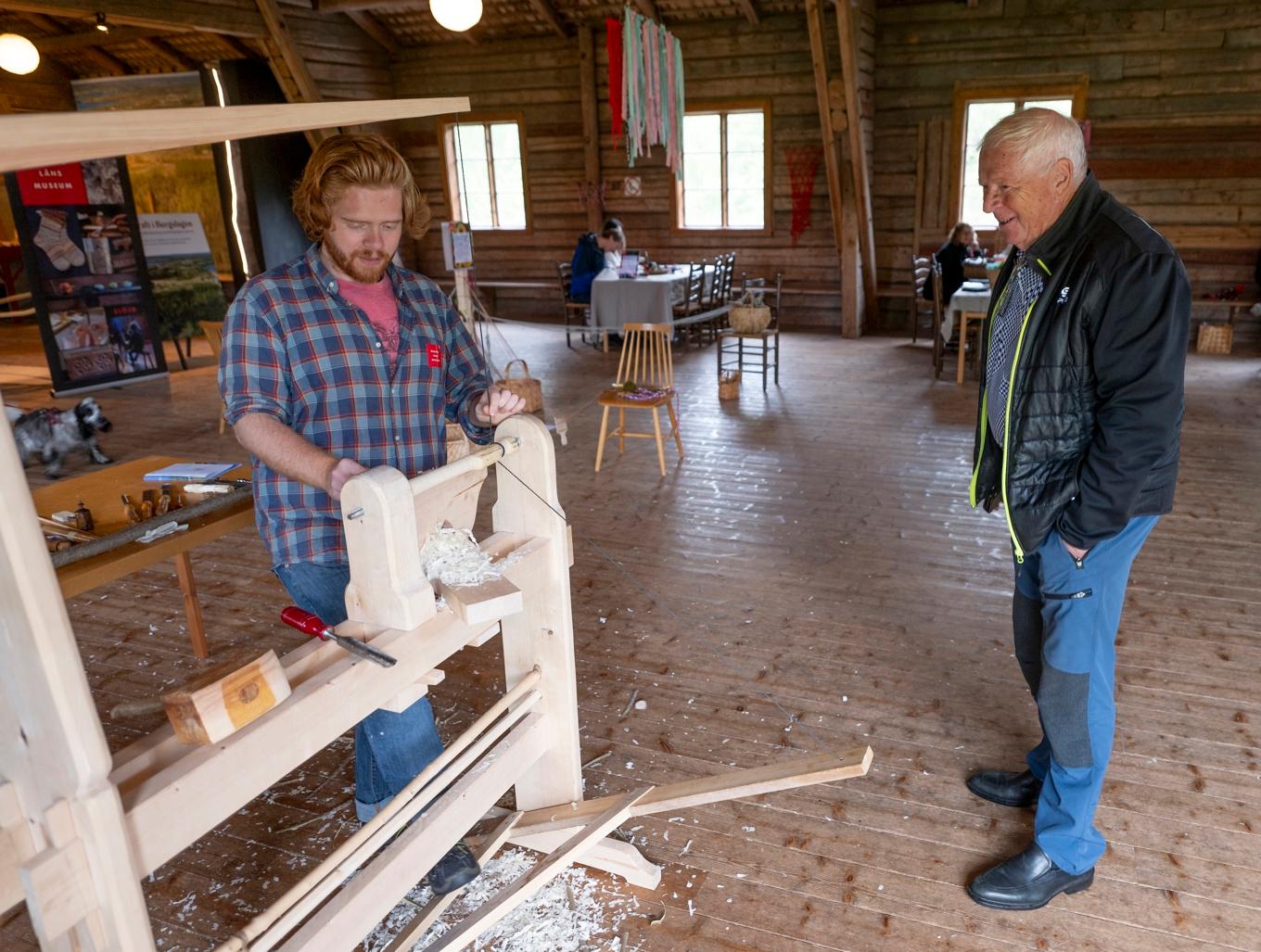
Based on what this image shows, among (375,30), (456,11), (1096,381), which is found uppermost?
(375,30)

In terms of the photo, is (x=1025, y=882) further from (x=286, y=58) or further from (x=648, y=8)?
(x=648, y=8)

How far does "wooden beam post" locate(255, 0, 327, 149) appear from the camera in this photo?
25.9 feet

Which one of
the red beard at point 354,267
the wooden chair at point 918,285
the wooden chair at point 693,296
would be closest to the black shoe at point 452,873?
the red beard at point 354,267

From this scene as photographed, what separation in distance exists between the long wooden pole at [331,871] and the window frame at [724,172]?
8.78 metres

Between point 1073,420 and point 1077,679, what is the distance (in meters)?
0.55

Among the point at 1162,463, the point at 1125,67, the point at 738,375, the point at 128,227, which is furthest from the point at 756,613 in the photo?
the point at 1125,67

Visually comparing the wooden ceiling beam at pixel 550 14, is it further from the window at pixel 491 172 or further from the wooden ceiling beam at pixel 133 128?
the wooden ceiling beam at pixel 133 128

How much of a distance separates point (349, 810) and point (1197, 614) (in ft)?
9.71

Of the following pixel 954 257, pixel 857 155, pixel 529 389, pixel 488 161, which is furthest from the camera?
pixel 488 161

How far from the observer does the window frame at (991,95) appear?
8344 mm

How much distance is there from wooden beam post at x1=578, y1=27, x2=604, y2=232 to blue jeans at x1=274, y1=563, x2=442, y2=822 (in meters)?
8.97

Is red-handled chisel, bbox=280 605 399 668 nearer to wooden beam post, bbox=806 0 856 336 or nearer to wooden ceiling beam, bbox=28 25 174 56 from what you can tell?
wooden beam post, bbox=806 0 856 336

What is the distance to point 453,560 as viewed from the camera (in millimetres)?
1598

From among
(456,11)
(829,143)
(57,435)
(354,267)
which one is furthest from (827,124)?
(354,267)
